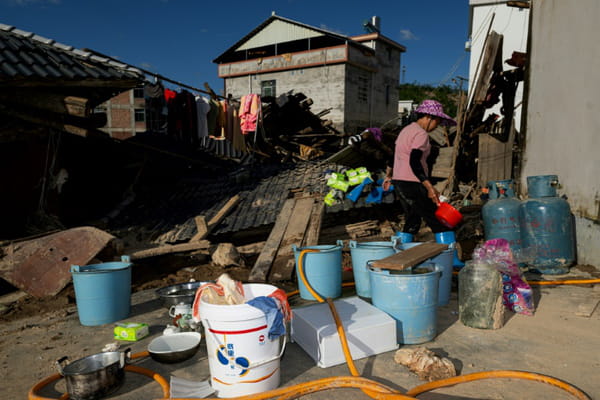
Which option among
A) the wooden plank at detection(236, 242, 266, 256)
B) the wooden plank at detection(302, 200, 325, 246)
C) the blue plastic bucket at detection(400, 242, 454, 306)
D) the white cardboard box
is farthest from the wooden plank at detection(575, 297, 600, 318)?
the wooden plank at detection(236, 242, 266, 256)

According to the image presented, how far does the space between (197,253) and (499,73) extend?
8.65 metres


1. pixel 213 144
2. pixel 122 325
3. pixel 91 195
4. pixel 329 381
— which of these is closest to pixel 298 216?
pixel 122 325

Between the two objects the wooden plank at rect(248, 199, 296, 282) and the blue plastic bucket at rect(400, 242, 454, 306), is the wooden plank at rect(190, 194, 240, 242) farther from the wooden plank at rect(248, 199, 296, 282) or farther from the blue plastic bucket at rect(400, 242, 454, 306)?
the blue plastic bucket at rect(400, 242, 454, 306)

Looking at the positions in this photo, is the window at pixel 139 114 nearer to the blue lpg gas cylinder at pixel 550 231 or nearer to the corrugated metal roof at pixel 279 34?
the corrugated metal roof at pixel 279 34

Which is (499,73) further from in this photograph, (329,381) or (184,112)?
(329,381)

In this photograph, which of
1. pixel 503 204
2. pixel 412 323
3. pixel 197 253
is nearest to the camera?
pixel 412 323

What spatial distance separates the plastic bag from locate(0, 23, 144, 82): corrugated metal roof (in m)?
6.56

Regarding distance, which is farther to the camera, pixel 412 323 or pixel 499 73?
pixel 499 73

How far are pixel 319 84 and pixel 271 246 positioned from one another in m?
19.8

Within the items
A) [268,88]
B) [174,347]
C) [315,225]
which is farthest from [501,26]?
[174,347]

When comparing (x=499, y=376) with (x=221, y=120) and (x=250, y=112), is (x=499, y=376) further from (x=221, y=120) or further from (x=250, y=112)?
(x=250, y=112)

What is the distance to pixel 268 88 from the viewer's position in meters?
26.5

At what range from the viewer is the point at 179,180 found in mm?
11180

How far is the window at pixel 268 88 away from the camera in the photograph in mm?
26312
